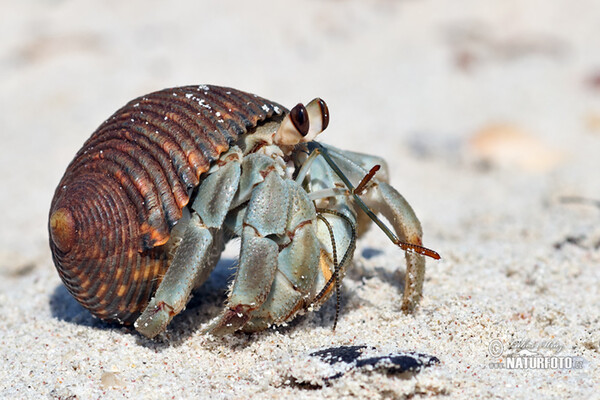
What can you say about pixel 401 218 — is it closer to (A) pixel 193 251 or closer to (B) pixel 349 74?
(A) pixel 193 251

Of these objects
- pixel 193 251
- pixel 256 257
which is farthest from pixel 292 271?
pixel 193 251

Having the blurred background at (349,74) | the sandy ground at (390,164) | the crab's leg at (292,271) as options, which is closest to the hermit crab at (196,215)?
the crab's leg at (292,271)

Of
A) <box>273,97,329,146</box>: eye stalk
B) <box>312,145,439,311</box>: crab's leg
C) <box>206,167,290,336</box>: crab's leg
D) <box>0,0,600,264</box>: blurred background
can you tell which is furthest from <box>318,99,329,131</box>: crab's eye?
<box>0,0,600,264</box>: blurred background

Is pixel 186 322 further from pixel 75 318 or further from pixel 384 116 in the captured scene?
pixel 384 116

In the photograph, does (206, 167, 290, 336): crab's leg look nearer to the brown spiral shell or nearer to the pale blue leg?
the brown spiral shell

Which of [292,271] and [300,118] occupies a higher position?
[300,118]

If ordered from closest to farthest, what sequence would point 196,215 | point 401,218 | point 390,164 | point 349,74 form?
point 196,215 → point 401,218 → point 390,164 → point 349,74

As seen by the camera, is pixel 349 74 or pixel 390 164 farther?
pixel 349 74
